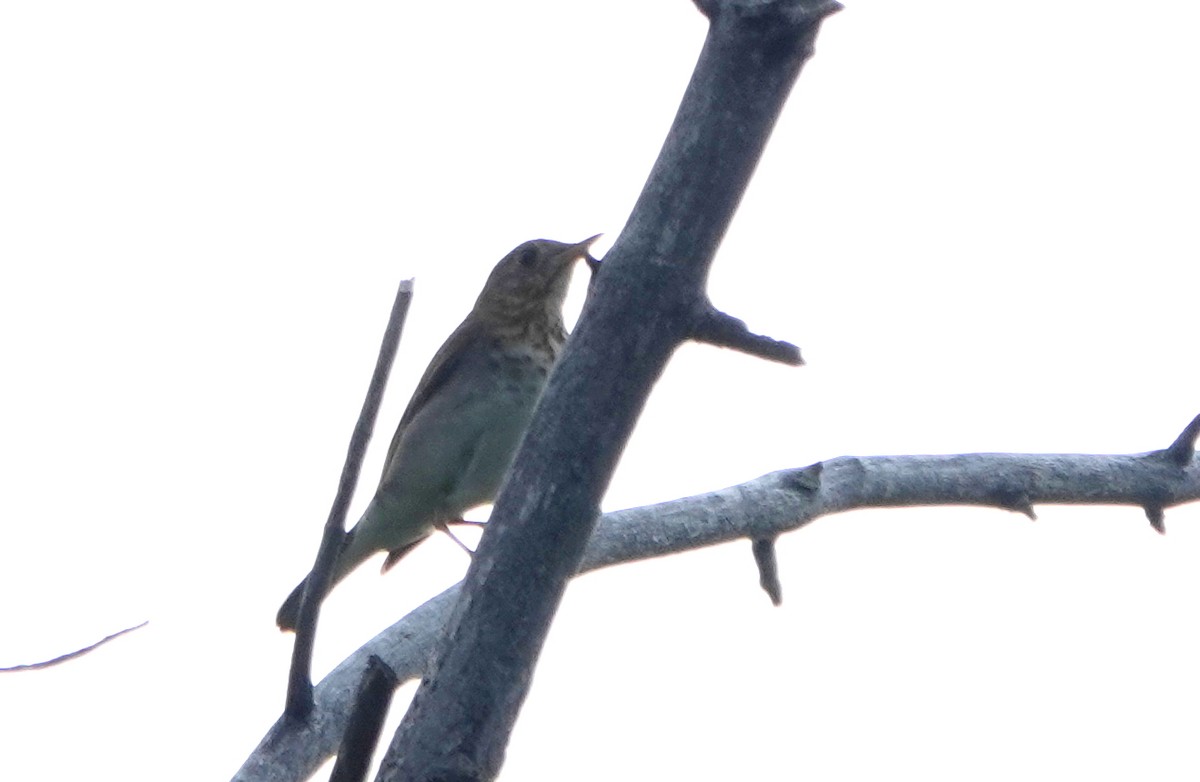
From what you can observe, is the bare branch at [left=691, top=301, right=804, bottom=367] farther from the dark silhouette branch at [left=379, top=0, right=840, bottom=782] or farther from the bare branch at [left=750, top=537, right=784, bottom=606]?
the bare branch at [left=750, top=537, right=784, bottom=606]

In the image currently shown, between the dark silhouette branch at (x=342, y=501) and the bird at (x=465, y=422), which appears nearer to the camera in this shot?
the dark silhouette branch at (x=342, y=501)

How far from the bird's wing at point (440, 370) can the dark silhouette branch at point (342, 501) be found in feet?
14.0

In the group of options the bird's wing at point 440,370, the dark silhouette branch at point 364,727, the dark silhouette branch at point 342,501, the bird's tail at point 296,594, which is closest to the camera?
the dark silhouette branch at point 364,727

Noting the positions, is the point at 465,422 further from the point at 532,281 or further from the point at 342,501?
the point at 342,501

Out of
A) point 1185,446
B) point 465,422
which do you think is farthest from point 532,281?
point 1185,446

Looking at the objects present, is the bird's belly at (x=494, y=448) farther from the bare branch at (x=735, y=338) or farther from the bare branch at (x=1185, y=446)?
the bare branch at (x=735, y=338)

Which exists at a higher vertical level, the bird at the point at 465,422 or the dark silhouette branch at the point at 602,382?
the bird at the point at 465,422

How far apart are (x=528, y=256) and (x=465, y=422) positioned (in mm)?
1259

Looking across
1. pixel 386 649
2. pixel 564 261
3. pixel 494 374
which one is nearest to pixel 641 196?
pixel 386 649

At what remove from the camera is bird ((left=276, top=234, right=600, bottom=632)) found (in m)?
7.21

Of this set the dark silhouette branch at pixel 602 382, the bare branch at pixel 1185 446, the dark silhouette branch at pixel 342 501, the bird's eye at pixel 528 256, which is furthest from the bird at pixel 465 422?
the dark silhouette branch at pixel 602 382

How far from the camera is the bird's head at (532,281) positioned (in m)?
7.82

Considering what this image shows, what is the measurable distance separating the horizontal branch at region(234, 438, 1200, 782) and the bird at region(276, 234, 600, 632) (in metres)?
2.36

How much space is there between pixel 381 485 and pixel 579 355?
5.20 metres
